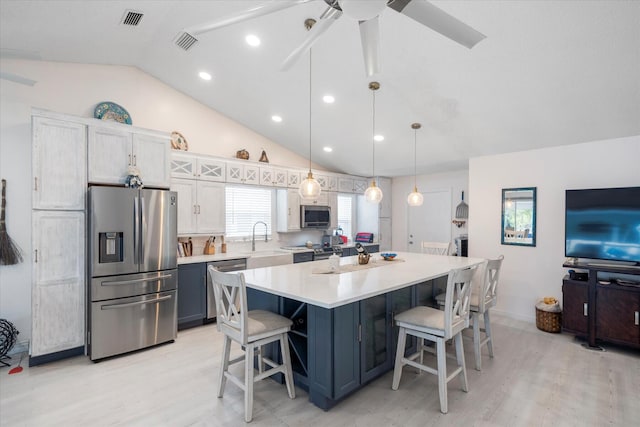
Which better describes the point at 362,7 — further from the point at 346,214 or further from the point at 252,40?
the point at 346,214

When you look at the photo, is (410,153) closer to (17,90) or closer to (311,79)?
(311,79)

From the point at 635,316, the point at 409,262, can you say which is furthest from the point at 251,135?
the point at 635,316

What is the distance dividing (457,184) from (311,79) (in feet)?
12.4

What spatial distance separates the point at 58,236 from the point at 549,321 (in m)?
5.59

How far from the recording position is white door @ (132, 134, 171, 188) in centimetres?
370

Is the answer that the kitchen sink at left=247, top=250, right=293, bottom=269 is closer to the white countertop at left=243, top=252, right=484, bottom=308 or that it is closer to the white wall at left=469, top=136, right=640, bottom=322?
the white countertop at left=243, top=252, right=484, bottom=308

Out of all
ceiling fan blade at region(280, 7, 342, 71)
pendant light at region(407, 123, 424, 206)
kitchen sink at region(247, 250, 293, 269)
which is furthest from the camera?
kitchen sink at region(247, 250, 293, 269)

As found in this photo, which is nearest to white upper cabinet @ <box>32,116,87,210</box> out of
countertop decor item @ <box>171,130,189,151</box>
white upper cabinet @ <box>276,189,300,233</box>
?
countertop decor item @ <box>171,130,189,151</box>

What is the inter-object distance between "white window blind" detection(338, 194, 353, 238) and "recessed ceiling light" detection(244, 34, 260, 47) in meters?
4.06

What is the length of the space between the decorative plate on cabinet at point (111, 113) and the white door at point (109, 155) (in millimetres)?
602

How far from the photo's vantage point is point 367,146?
5418 mm

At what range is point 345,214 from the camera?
7.16m

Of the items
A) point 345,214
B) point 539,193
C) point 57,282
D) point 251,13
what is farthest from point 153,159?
point 539,193

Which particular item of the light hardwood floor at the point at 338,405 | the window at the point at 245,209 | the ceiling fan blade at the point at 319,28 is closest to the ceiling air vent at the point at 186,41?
the ceiling fan blade at the point at 319,28
